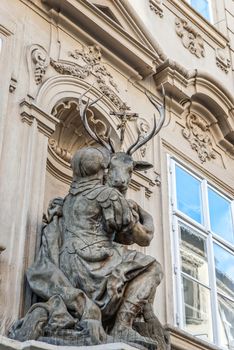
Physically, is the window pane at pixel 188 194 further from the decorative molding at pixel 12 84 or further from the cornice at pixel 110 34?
the decorative molding at pixel 12 84

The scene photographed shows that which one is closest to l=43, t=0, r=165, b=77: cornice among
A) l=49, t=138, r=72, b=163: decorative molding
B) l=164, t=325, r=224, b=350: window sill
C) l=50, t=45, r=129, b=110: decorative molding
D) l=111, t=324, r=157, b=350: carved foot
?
l=50, t=45, r=129, b=110: decorative molding

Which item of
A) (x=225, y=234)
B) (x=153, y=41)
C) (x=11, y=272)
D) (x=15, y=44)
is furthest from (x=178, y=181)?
(x=11, y=272)

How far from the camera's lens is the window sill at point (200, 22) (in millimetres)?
8734

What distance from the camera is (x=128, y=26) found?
7.41m

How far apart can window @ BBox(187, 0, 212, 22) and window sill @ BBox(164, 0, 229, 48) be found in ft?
1.60

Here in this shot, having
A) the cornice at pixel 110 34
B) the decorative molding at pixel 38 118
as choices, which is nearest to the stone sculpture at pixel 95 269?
the decorative molding at pixel 38 118

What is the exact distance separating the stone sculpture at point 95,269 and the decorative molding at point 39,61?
1.08 metres

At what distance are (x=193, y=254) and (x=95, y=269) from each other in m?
2.13

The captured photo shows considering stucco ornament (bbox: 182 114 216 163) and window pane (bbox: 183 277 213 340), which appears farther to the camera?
stucco ornament (bbox: 182 114 216 163)

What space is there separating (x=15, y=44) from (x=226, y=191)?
114 inches

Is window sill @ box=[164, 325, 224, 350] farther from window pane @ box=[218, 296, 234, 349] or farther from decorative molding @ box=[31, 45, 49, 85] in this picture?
decorative molding @ box=[31, 45, 49, 85]

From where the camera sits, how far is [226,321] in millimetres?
6848

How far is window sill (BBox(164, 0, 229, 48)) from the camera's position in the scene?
873 centimetres

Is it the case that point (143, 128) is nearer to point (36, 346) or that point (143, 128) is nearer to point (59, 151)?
point (59, 151)
